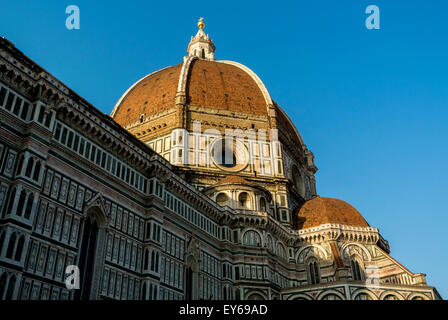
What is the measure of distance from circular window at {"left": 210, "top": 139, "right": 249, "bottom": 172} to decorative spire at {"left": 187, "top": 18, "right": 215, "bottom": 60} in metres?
30.1

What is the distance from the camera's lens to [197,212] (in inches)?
1539

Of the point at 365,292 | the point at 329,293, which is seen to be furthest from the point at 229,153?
the point at 365,292

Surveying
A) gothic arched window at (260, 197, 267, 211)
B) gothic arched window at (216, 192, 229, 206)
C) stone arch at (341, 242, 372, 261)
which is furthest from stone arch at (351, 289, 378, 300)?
gothic arched window at (216, 192, 229, 206)

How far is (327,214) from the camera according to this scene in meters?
50.7

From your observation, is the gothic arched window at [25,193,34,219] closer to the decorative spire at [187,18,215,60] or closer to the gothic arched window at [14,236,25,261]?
the gothic arched window at [14,236,25,261]

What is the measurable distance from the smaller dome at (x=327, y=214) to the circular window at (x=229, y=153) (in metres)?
9.41

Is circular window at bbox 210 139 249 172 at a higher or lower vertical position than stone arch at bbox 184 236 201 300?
higher

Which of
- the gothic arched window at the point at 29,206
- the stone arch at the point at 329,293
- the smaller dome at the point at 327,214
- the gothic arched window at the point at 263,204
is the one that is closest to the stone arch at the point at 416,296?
the stone arch at the point at 329,293

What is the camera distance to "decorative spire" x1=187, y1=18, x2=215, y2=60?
8113 centimetres

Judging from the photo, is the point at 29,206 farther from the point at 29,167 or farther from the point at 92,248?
the point at 92,248

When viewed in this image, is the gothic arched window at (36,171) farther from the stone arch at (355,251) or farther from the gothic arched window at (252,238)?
the stone arch at (355,251)

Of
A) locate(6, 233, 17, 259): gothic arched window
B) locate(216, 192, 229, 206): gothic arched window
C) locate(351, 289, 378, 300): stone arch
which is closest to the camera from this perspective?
locate(6, 233, 17, 259): gothic arched window
